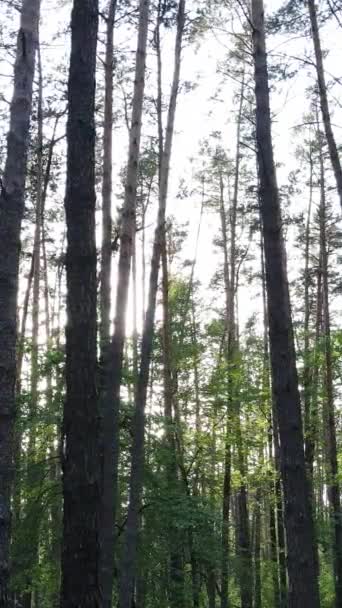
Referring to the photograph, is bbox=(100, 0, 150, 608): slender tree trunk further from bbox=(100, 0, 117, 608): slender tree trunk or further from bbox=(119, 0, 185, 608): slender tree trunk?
bbox=(119, 0, 185, 608): slender tree trunk

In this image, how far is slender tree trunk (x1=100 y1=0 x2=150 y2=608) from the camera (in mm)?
7227

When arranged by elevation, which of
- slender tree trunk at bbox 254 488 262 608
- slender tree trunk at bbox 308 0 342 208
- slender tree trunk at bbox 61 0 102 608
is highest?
slender tree trunk at bbox 308 0 342 208

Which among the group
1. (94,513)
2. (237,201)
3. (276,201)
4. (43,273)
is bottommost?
(94,513)

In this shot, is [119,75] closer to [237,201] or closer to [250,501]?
[237,201]

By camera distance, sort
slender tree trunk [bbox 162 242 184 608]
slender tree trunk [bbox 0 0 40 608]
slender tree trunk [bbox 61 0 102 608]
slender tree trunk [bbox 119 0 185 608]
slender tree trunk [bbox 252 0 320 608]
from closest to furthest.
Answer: slender tree trunk [bbox 61 0 102 608] < slender tree trunk [bbox 0 0 40 608] < slender tree trunk [bbox 252 0 320 608] < slender tree trunk [bbox 119 0 185 608] < slender tree trunk [bbox 162 242 184 608]

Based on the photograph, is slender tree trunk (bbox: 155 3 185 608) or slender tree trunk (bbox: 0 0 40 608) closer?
slender tree trunk (bbox: 0 0 40 608)

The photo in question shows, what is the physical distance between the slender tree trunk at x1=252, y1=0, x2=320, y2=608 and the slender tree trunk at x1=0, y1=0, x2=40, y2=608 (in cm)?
251

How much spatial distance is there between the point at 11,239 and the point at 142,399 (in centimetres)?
399

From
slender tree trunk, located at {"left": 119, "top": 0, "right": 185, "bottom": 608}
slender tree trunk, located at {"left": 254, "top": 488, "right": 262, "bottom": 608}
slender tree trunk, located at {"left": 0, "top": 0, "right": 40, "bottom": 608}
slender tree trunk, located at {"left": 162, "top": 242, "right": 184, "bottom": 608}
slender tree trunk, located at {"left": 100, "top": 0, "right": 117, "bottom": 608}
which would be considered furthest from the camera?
slender tree trunk, located at {"left": 254, "top": 488, "right": 262, "bottom": 608}

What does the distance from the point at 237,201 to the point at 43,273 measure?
7.35 metres

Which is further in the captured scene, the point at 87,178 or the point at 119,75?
the point at 119,75

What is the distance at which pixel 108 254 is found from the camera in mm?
9180

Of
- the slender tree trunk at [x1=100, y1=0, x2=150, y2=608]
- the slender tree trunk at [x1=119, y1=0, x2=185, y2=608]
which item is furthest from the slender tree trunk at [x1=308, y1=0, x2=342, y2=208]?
the slender tree trunk at [x1=100, y1=0, x2=150, y2=608]

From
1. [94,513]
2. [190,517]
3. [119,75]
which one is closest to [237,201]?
[119,75]
